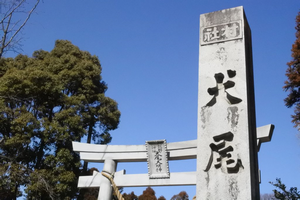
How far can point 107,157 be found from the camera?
816 cm

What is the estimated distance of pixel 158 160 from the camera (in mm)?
7637

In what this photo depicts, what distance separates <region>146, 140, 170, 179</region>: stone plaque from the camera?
7621 millimetres

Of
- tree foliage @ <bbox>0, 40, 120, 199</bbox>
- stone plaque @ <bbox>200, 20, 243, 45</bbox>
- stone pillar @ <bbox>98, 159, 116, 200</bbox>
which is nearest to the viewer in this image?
stone plaque @ <bbox>200, 20, 243, 45</bbox>

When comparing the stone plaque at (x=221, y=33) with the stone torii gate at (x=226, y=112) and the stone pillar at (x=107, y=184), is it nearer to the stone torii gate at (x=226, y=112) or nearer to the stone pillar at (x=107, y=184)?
the stone torii gate at (x=226, y=112)

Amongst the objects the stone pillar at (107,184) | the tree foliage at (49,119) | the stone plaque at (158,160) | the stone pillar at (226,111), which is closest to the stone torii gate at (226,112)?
the stone pillar at (226,111)

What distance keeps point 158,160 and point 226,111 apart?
397cm

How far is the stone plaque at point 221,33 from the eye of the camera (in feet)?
14.1

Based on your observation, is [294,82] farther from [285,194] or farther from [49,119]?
[49,119]

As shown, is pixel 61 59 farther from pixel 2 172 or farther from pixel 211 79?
pixel 211 79

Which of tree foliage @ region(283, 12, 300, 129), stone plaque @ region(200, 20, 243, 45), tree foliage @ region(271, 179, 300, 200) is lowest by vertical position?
tree foliage @ region(271, 179, 300, 200)

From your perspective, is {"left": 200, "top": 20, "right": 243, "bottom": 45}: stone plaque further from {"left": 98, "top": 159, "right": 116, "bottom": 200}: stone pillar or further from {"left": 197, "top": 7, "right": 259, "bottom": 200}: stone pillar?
{"left": 98, "top": 159, "right": 116, "bottom": 200}: stone pillar

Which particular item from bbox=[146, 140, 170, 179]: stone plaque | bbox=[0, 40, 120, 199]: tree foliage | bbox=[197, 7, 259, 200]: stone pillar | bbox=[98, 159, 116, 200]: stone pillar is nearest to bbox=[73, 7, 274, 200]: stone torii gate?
bbox=[197, 7, 259, 200]: stone pillar

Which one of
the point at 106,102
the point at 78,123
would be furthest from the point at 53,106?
the point at 106,102

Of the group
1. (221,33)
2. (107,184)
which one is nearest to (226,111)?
(221,33)
